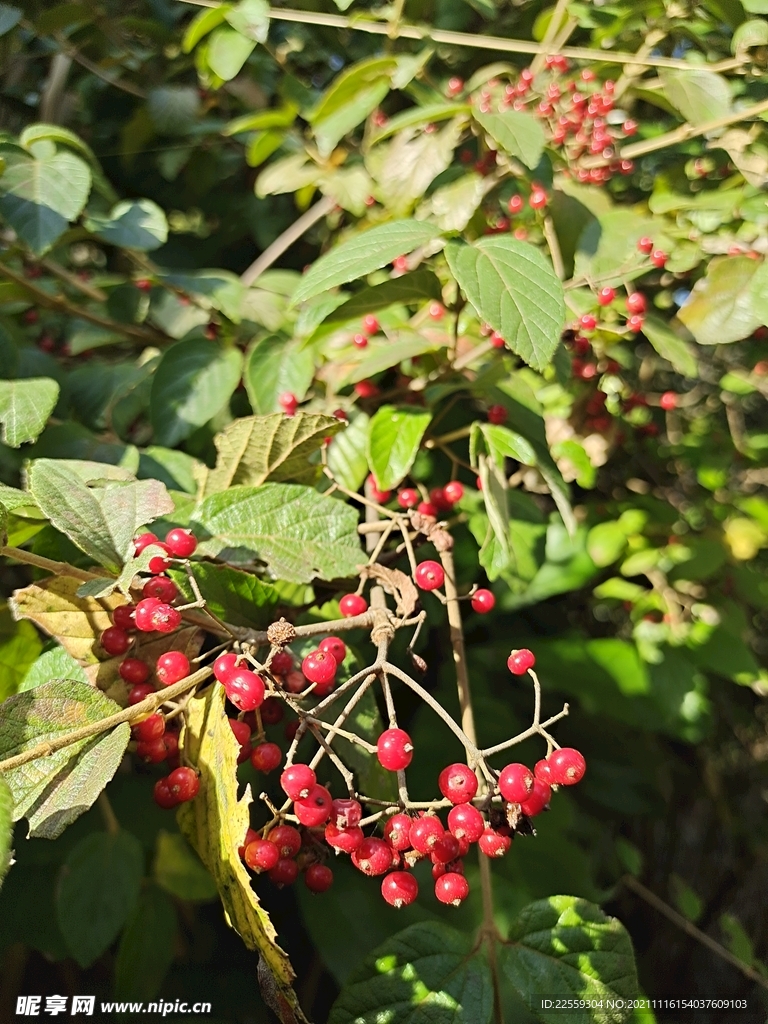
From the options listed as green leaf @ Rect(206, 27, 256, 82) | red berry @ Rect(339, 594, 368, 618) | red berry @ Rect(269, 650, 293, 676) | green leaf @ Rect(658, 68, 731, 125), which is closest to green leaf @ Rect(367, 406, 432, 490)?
red berry @ Rect(339, 594, 368, 618)

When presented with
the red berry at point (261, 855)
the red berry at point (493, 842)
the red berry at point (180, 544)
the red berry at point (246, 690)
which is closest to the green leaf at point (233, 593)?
the red berry at point (180, 544)

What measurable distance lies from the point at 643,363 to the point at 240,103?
133 cm

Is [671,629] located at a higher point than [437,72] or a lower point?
lower

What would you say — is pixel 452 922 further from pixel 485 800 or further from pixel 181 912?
pixel 485 800

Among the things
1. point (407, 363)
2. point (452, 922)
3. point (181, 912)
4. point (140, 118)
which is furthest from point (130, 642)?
point (140, 118)

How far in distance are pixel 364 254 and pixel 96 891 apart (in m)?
Answer: 0.96

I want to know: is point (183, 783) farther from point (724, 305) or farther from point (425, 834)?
point (724, 305)

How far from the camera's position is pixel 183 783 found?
2.46 feet

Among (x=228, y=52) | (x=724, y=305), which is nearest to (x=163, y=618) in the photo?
(x=724, y=305)

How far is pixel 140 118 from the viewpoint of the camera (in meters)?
1.79

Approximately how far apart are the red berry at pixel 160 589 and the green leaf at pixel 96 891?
0.55m

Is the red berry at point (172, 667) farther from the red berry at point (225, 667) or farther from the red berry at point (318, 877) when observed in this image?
the red berry at point (318, 877)

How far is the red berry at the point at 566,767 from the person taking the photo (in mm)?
728

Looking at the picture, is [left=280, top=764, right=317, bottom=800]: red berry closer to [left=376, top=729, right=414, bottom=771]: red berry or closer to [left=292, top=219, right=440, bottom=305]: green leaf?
[left=376, top=729, right=414, bottom=771]: red berry
